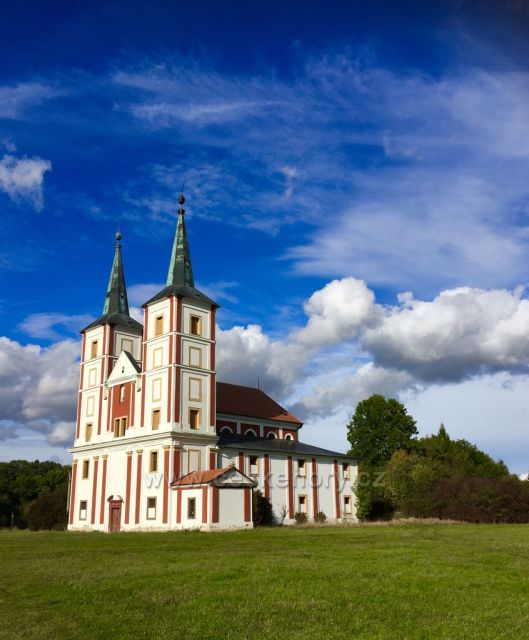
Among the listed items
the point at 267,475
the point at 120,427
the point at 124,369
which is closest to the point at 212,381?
the point at 124,369

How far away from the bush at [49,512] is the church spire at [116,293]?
15.4m

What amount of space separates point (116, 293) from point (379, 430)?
30.1 meters

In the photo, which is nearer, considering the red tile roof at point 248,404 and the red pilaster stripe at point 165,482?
the red pilaster stripe at point 165,482

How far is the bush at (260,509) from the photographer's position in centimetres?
4069

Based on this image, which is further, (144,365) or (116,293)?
(116,293)

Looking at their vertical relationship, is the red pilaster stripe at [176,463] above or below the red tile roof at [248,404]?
below

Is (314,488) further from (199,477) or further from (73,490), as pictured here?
(73,490)

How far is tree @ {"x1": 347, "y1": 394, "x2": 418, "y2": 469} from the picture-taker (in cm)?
6556

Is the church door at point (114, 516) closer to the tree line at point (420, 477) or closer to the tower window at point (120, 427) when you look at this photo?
the tower window at point (120, 427)

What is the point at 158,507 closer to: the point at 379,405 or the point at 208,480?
the point at 208,480

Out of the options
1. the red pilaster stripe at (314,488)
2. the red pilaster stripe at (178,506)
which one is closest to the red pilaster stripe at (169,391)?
the red pilaster stripe at (178,506)

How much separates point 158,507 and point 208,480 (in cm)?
497

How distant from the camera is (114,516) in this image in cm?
4394

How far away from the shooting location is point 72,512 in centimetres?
4834
